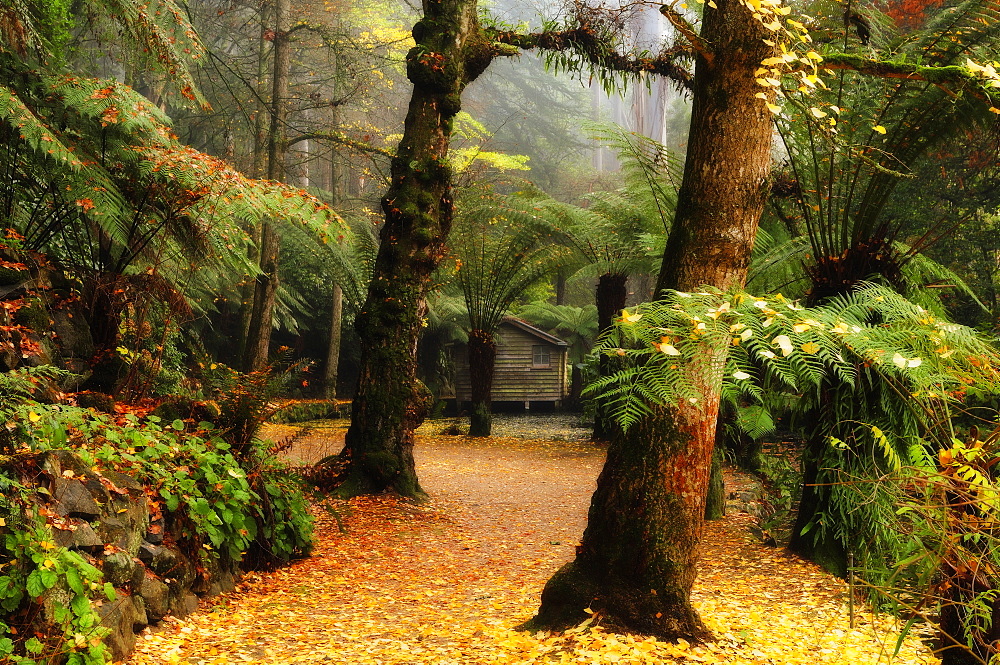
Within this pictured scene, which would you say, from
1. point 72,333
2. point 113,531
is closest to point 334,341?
point 72,333

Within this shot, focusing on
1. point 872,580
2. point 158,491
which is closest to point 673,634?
point 872,580

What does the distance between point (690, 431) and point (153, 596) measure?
240 cm

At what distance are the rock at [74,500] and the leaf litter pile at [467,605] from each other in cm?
59

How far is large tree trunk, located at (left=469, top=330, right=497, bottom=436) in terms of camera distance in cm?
1310

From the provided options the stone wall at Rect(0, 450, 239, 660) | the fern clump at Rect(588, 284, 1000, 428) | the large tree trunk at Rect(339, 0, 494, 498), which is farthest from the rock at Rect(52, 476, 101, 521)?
the large tree trunk at Rect(339, 0, 494, 498)

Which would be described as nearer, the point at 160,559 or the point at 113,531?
the point at 113,531

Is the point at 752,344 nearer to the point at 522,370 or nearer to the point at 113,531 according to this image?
the point at 113,531

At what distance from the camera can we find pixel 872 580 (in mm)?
3863

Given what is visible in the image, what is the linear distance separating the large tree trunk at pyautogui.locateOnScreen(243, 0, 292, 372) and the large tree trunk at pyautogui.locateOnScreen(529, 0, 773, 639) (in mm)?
8935

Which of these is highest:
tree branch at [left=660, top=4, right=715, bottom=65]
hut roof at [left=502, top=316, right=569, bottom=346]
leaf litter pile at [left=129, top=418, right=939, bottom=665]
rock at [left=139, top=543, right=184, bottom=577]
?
tree branch at [left=660, top=4, right=715, bottom=65]

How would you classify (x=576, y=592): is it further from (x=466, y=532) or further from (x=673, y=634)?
(x=466, y=532)

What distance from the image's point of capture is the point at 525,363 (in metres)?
18.4

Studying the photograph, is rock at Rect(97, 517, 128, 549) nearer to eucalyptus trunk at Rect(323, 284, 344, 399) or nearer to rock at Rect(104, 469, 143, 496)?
rock at Rect(104, 469, 143, 496)

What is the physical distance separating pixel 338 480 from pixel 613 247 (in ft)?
21.2
